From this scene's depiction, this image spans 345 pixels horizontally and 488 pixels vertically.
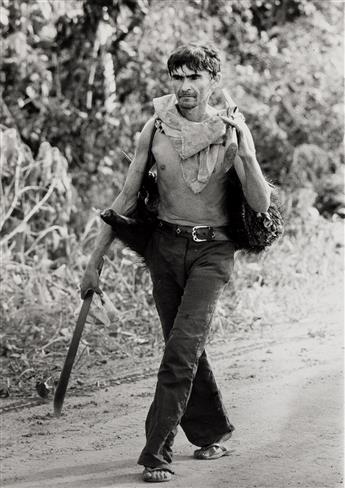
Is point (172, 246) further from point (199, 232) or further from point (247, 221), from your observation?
point (247, 221)

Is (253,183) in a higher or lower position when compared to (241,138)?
lower

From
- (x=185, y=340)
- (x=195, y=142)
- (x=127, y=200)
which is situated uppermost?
(x=195, y=142)

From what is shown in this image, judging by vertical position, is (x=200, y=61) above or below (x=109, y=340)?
above

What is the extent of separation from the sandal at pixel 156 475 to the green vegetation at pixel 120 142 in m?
1.89

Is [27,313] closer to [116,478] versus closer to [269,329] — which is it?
[269,329]

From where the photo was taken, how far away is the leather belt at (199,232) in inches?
176

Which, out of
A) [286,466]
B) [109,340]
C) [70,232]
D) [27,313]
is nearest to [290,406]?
[286,466]

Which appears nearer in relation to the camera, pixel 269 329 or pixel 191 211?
pixel 191 211

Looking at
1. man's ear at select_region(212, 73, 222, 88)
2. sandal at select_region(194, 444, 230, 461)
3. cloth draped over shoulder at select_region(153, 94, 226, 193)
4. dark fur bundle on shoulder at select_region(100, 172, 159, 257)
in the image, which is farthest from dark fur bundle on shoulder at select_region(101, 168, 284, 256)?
sandal at select_region(194, 444, 230, 461)

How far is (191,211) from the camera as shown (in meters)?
4.48

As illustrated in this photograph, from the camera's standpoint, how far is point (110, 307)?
6.14m

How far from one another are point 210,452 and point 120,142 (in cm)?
576

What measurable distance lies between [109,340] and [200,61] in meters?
3.16

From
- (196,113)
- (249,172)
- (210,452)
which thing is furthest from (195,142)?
(210,452)
